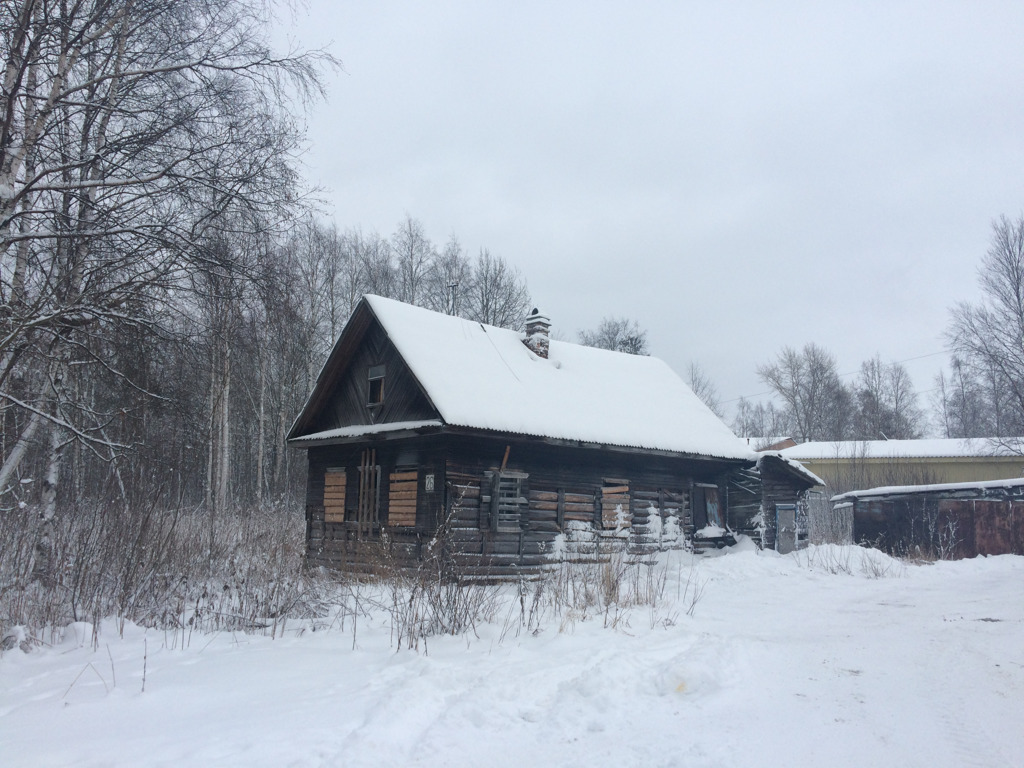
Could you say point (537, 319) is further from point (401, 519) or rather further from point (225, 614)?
point (225, 614)

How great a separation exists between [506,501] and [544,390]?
10.4ft

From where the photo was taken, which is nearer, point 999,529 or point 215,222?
point 215,222

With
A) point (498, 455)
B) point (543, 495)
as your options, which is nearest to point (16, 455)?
point (498, 455)

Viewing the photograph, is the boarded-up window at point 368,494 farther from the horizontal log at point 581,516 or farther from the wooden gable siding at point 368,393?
the horizontal log at point 581,516

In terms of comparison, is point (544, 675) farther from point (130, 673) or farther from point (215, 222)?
point (215, 222)

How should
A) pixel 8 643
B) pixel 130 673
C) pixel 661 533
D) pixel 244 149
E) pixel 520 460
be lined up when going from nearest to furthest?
1. pixel 130 673
2. pixel 8 643
3. pixel 244 149
4. pixel 520 460
5. pixel 661 533

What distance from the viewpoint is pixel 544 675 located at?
19.6 feet

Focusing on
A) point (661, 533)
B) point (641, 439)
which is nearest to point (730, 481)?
point (661, 533)

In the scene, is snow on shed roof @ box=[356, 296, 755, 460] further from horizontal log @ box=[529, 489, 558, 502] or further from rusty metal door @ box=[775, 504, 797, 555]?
rusty metal door @ box=[775, 504, 797, 555]

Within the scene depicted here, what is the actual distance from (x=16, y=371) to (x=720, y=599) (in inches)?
421

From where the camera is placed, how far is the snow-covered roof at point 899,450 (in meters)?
39.3

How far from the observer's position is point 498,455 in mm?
15398

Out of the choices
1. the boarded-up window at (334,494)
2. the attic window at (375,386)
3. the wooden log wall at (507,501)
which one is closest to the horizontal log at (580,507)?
the wooden log wall at (507,501)

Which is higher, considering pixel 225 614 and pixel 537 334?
pixel 537 334
